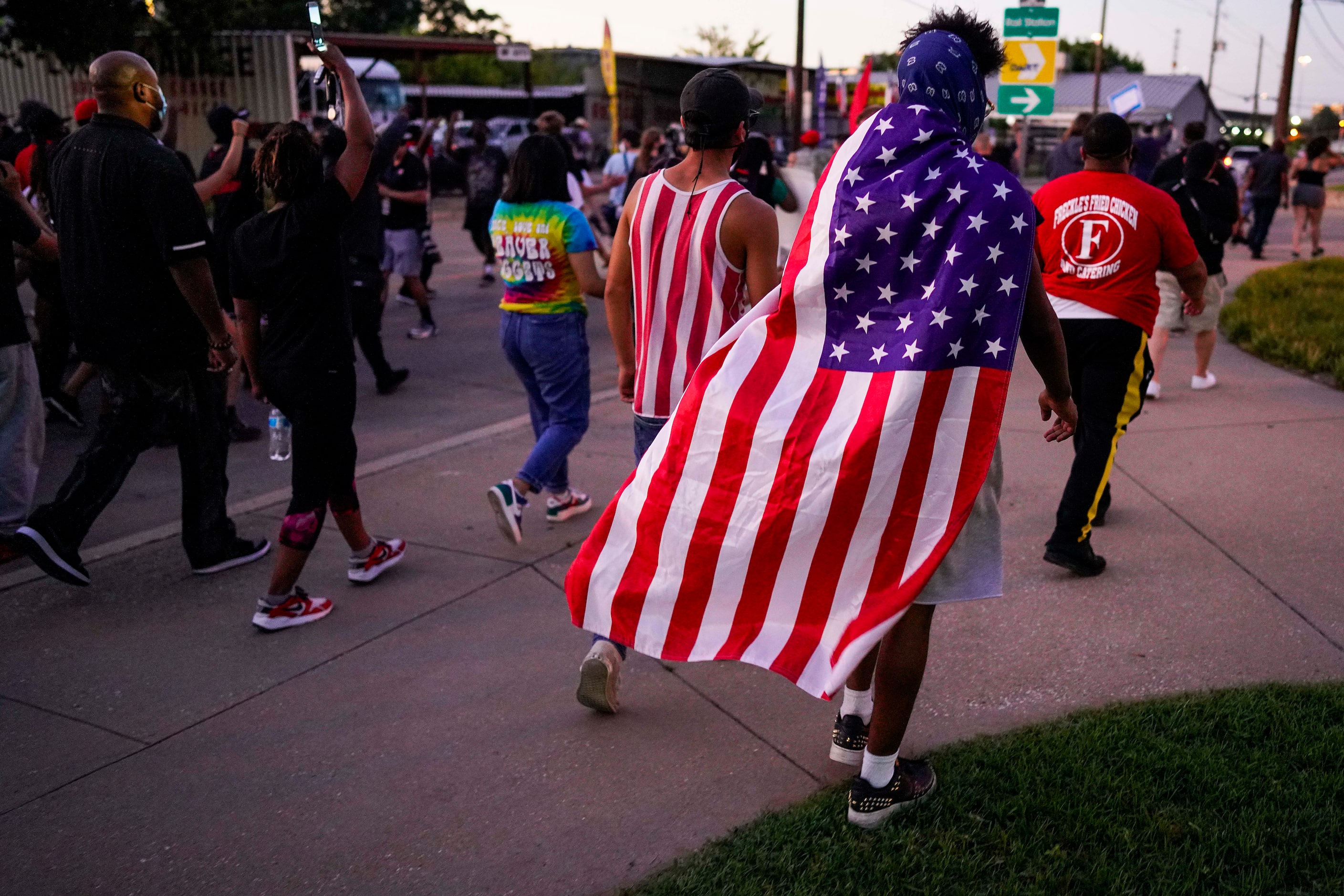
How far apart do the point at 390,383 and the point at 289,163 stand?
4.38 meters

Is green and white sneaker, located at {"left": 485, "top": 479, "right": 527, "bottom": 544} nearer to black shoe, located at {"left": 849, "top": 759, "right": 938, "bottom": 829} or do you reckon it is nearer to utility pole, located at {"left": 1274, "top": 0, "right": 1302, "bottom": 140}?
black shoe, located at {"left": 849, "top": 759, "right": 938, "bottom": 829}

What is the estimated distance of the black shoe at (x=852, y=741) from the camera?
325 centimetres

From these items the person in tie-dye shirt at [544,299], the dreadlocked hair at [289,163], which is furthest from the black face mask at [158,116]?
the person in tie-dye shirt at [544,299]

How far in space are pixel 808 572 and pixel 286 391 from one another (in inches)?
91.3

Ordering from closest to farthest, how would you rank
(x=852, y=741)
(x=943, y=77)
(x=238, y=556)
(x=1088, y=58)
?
(x=943, y=77)
(x=852, y=741)
(x=238, y=556)
(x=1088, y=58)

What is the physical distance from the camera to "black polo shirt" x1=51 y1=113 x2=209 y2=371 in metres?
4.25

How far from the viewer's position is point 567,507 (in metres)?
5.49

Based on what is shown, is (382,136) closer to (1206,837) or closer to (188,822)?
(188,822)

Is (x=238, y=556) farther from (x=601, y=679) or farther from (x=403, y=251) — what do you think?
(x=403, y=251)

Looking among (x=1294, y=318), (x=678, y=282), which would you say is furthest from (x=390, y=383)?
(x=1294, y=318)

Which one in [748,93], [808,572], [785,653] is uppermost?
[748,93]

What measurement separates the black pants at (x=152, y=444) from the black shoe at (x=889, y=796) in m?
3.10

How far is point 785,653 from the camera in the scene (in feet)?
9.36

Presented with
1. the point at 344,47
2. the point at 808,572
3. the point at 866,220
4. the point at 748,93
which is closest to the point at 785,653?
the point at 808,572
